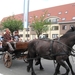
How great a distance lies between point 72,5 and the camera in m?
49.2

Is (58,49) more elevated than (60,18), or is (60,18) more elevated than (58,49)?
(60,18)

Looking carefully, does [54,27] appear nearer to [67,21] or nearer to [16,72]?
[67,21]

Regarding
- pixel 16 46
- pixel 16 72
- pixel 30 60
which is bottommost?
pixel 16 72

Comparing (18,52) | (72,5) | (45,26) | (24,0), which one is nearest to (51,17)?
(72,5)

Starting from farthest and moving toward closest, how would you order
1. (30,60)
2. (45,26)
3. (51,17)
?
(51,17) < (45,26) < (30,60)

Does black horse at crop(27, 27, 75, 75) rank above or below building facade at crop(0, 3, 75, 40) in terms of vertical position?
below

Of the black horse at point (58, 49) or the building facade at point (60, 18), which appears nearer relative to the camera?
the black horse at point (58, 49)

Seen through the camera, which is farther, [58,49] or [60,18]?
[60,18]

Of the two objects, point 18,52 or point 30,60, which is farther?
point 18,52

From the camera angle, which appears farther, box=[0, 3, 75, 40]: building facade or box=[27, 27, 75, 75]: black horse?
box=[0, 3, 75, 40]: building facade

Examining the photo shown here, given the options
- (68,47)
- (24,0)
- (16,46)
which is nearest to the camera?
(68,47)

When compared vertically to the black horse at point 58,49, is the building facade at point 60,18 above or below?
above

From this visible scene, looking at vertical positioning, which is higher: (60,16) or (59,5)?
(59,5)

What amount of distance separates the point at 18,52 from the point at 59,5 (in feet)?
156
